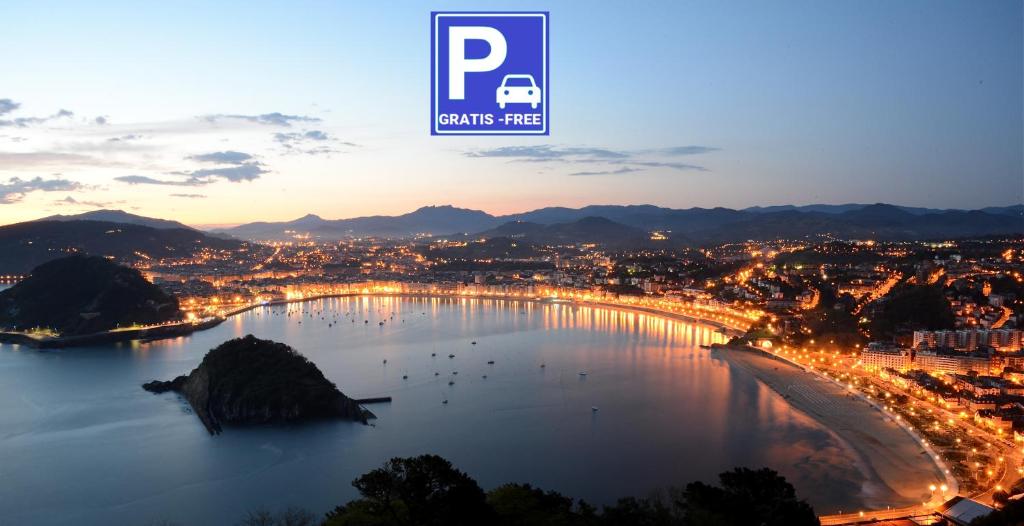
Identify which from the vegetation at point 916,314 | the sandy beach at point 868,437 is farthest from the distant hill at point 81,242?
the vegetation at point 916,314

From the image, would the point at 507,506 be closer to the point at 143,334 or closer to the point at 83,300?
the point at 143,334

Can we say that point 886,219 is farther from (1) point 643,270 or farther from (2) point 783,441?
(2) point 783,441

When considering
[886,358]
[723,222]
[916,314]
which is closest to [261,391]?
[886,358]

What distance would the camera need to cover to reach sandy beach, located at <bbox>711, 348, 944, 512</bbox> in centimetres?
581

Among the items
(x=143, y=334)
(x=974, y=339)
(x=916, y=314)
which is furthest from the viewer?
(x=143, y=334)

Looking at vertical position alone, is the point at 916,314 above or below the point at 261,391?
above

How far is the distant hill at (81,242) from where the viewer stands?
29.8m

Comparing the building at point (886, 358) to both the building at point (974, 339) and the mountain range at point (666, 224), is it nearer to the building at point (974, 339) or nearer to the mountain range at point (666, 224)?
the building at point (974, 339)

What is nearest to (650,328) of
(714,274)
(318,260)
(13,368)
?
(714,274)

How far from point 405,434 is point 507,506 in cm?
365

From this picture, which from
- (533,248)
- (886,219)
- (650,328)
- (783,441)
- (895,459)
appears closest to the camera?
(895,459)

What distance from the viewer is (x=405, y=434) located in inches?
305

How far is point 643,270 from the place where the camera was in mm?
26219

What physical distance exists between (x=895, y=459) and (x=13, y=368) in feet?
42.3
